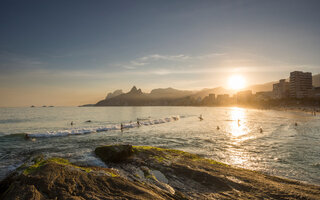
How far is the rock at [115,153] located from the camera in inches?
577

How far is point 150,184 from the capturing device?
9.84 meters

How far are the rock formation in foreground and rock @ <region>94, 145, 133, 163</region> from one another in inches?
39.7

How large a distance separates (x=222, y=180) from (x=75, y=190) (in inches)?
313

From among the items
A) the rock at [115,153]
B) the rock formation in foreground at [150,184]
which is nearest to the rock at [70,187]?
the rock formation in foreground at [150,184]

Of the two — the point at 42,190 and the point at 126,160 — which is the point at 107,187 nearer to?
the point at 42,190

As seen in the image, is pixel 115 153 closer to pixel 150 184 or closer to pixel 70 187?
pixel 150 184

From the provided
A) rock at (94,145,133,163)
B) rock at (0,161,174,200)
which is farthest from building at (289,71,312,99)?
rock at (0,161,174,200)

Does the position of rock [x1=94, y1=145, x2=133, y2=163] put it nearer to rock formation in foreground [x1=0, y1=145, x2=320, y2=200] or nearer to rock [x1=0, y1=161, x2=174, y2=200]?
rock formation in foreground [x1=0, y1=145, x2=320, y2=200]

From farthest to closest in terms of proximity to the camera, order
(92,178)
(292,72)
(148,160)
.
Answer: (292,72)
(148,160)
(92,178)

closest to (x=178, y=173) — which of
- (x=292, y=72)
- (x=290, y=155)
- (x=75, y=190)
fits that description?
(x=75, y=190)

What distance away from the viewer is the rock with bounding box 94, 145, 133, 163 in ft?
48.0

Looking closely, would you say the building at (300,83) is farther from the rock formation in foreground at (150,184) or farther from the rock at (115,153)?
the rock at (115,153)

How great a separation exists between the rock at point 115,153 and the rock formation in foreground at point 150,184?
1.01m

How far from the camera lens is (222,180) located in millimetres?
10242
